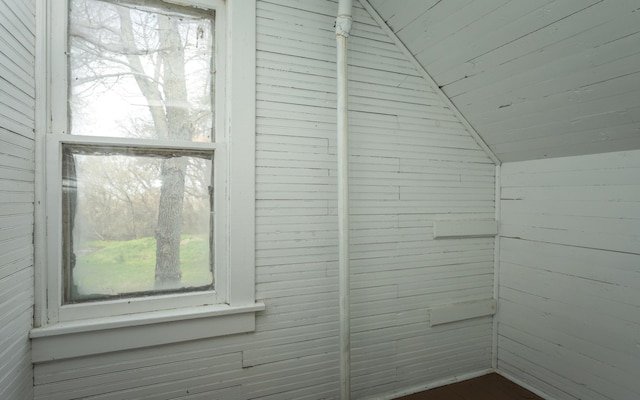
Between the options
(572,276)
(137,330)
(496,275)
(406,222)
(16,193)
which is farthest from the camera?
(496,275)

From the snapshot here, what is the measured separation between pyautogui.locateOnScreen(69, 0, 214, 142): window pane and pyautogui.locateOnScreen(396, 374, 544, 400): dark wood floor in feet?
6.36

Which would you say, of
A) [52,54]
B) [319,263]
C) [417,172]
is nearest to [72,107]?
[52,54]

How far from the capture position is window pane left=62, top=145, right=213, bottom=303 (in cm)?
127

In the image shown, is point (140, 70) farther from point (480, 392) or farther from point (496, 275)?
point (480, 392)

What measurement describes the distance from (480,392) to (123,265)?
2.09 metres

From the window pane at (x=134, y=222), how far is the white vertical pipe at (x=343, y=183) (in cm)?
65

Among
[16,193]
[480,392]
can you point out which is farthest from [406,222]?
[16,193]

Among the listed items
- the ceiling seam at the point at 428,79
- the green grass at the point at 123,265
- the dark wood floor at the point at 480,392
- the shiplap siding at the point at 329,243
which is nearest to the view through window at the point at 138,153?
the green grass at the point at 123,265

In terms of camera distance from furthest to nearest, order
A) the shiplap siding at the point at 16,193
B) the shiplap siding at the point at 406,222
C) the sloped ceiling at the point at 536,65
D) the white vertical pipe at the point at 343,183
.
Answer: the shiplap siding at the point at 406,222, the white vertical pipe at the point at 343,183, the sloped ceiling at the point at 536,65, the shiplap siding at the point at 16,193

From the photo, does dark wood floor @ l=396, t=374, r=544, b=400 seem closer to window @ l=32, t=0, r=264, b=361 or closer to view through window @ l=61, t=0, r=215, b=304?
window @ l=32, t=0, r=264, b=361

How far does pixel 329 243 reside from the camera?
Result: 161 cm

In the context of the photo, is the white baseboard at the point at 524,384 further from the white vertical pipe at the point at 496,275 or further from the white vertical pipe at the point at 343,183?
the white vertical pipe at the point at 343,183

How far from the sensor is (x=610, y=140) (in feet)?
4.80

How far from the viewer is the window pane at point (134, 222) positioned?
1274 millimetres
